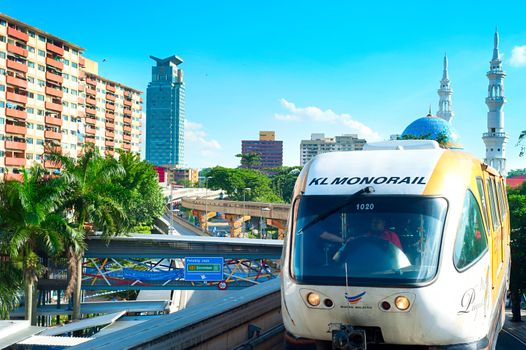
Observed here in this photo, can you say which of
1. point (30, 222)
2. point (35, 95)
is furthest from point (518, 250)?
point (35, 95)

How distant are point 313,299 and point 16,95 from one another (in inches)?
2805

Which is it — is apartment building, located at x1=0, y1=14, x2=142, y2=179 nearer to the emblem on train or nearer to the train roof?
the train roof

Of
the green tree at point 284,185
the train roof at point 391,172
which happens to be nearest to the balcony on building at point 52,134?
the green tree at point 284,185

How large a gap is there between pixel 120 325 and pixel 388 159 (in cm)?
2575

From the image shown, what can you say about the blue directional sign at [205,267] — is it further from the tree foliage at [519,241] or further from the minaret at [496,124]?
the minaret at [496,124]

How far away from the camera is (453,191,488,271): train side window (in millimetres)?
6961

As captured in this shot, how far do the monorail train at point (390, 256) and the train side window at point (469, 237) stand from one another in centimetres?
1

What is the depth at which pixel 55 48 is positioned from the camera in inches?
3113

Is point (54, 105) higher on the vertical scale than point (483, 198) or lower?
higher

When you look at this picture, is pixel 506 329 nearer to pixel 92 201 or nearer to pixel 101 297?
pixel 92 201

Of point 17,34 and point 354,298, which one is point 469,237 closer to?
point 354,298

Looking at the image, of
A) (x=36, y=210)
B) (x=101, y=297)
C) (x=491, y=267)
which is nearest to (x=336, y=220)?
(x=491, y=267)

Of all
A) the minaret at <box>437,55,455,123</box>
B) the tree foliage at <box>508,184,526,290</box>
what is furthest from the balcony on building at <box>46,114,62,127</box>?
the minaret at <box>437,55,455,123</box>

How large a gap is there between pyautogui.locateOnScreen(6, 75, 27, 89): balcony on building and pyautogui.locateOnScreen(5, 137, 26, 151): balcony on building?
669 cm
